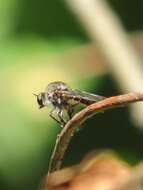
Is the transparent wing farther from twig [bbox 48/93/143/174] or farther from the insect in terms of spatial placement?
twig [bbox 48/93/143/174]

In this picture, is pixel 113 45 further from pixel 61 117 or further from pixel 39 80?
pixel 61 117

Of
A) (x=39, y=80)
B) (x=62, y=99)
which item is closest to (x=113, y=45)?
(x=39, y=80)

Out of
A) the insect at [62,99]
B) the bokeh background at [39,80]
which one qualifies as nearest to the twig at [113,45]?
the bokeh background at [39,80]

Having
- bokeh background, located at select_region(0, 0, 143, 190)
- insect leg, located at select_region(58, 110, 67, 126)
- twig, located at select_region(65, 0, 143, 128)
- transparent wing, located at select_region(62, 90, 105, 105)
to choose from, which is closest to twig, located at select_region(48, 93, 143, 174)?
transparent wing, located at select_region(62, 90, 105, 105)

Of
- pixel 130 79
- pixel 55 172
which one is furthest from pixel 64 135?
pixel 130 79

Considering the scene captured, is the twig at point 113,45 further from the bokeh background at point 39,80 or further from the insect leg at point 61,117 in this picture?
the insect leg at point 61,117

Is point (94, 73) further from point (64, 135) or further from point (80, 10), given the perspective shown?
point (64, 135)
